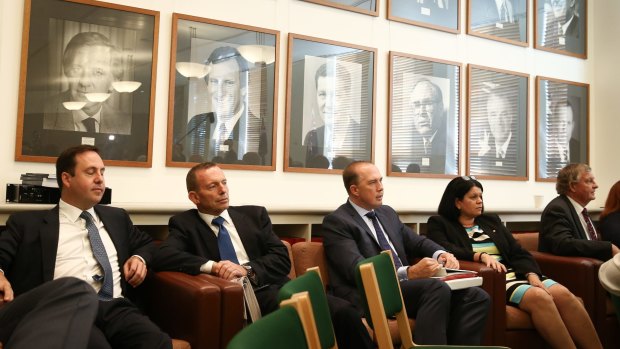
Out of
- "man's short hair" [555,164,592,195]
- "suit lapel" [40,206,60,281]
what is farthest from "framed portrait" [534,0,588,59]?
"suit lapel" [40,206,60,281]

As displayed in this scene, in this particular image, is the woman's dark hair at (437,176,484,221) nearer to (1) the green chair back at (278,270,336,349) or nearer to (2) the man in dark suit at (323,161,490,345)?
(2) the man in dark suit at (323,161,490,345)

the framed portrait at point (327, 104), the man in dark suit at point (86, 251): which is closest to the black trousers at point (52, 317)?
the man in dark suit at point (86, 251)

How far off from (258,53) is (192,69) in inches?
21.1

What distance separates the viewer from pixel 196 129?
13.3 feet

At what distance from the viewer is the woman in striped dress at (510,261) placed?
3.55 meters

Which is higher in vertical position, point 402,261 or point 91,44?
point 91,44

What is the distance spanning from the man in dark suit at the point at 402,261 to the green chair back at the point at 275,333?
1632mm

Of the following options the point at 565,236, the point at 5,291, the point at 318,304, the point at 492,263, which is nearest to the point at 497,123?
the point at 565,236

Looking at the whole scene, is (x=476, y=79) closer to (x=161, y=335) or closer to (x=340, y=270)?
(x=340, y=270)

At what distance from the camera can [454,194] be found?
4.13m

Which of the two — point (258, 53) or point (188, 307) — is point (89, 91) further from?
point (188, 307)

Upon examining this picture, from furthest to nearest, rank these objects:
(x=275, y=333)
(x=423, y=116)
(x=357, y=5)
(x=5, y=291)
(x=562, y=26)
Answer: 1. (x=562, y=26)
2. (x=423, y=116)
3. (x=357, y=5)
4. (x=5, y=291)
5. (x=275, y=333)

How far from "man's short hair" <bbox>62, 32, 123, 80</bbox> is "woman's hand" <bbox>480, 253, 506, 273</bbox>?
2.68 m

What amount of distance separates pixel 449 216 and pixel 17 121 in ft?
9.68
